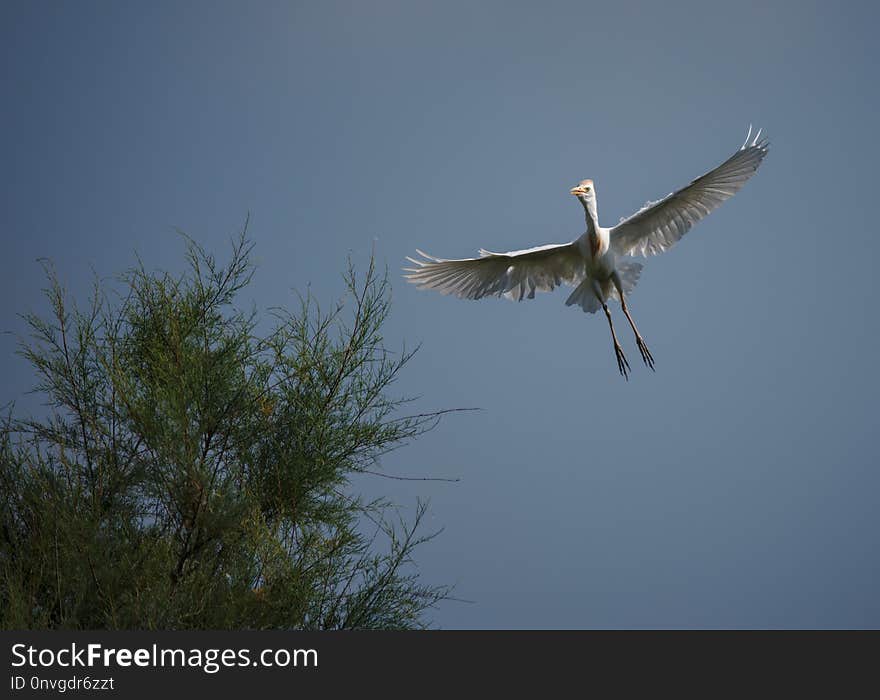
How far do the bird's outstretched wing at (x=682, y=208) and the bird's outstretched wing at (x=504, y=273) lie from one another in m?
0.39

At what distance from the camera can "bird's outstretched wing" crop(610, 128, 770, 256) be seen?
5.19 m

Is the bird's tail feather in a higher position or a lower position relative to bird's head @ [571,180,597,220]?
lower

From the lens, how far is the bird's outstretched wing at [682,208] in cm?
519

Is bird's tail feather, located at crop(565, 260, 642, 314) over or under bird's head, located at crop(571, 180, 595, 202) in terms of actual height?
under

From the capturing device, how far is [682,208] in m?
5.66

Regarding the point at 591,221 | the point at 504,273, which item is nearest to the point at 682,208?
the point at 591,221

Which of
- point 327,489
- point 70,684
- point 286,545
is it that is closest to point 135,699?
point 70,684

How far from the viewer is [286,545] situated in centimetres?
423

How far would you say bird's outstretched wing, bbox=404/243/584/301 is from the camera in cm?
598

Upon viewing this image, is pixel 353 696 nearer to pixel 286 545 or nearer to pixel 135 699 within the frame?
pixel 135 699

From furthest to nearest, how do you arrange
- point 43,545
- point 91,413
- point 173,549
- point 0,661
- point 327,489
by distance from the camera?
point 327,489, point 91,413, point 173,549, point 43,545, point 0,661

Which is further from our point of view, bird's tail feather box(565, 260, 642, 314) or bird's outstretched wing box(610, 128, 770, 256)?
bird's tail feather box(565, 260, 642, 314)

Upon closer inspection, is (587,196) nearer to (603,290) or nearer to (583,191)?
(583,191)

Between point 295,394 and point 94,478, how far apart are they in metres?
1.11
